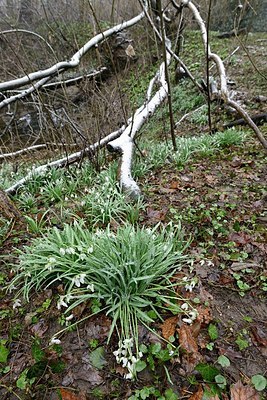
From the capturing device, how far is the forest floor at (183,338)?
1.79 metres

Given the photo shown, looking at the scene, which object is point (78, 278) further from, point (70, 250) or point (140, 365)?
point (140, 365)

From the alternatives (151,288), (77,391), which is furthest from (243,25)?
(77,391)

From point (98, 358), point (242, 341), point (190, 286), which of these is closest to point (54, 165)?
point (190, 286)

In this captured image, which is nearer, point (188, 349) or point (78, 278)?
point (188, 349)

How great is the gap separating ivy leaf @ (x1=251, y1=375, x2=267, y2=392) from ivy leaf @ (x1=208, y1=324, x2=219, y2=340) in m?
0.31

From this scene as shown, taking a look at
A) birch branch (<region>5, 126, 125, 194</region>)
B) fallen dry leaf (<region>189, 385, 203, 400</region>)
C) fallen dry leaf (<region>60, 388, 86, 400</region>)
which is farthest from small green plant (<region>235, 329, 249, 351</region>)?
birch branch (<region>5, 126, 125, 194</region>)

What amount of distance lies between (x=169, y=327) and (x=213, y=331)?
291 millimetres

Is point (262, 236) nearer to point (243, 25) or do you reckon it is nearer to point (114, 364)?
point (114, 364)

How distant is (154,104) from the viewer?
5.91 meters

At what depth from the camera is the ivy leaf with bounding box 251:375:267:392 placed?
5.58 feet

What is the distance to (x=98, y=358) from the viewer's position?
1.91m

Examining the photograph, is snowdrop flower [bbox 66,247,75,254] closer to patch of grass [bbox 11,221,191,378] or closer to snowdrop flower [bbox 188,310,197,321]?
patch of grass [bbox 11,221,191,378]

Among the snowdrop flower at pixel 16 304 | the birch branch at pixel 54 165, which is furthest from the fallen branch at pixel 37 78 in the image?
the snowdrop flower at pixel 16 304

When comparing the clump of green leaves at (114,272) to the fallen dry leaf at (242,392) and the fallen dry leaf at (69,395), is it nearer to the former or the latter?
the fallen dry leaf at (69,395)
